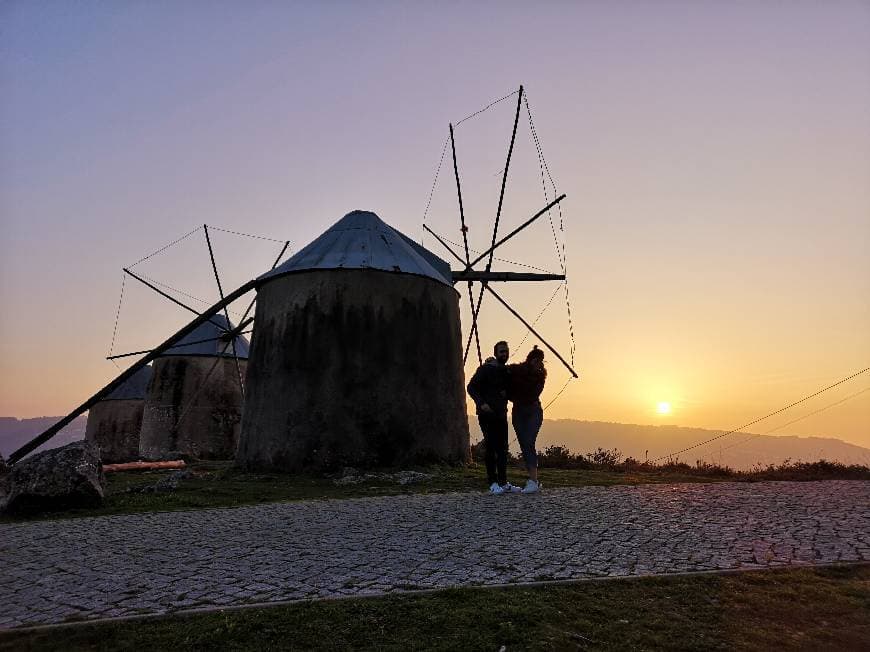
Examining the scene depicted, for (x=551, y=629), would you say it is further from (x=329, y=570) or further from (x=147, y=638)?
(x=147, y=638)

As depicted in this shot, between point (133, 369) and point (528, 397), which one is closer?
point (528, 397)

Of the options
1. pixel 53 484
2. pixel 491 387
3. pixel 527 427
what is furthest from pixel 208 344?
pixel 527 427

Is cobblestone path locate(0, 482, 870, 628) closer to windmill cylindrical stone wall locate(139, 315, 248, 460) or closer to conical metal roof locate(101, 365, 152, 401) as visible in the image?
windmill cylindrical stone wall locate(139, 315, 248, 460)

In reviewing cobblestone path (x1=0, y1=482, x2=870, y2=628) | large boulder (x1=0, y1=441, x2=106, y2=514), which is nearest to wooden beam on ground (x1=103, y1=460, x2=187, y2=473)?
large boulder (x1=0, y1=441, x2=106, y2=514)

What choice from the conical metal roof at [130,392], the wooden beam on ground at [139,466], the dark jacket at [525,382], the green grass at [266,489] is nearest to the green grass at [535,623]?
A: the dark jacket at [525,382]

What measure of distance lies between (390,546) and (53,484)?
22.3 ft

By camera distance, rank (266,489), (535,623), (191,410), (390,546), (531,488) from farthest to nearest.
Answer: (191,410), (266,489), (531,488), (390,546), (535,623)

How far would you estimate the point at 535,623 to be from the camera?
402 cm

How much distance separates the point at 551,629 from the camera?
3.94 m

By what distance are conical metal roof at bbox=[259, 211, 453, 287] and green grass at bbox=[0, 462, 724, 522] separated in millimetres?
5245

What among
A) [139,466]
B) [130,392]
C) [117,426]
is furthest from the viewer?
[130,392]

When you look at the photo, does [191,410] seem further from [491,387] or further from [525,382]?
[525,382]

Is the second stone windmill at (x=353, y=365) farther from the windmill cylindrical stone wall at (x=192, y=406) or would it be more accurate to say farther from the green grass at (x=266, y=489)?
the windmill cylindrical stone wall at (x=192, y=406)

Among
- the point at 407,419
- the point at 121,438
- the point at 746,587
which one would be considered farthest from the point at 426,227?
the point at 121,438
